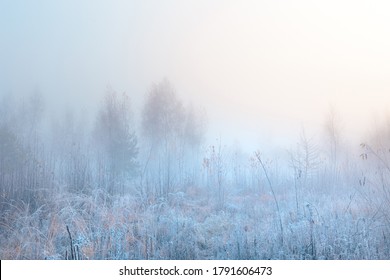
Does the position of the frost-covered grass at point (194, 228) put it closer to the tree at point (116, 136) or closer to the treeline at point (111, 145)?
the treeline at point (111, 145)

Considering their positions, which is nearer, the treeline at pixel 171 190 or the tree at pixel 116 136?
the treeline at pixel 171 190

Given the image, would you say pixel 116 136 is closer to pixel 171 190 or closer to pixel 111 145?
pixel 111 145

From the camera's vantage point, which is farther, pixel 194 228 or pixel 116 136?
pixel 116 136

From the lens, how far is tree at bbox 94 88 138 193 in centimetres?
455

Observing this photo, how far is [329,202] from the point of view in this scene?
151 inches

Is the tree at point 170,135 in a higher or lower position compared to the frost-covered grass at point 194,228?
higher

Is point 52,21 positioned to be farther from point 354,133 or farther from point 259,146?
point 354,133

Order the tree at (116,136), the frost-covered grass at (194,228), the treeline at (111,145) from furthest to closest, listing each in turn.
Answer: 1. the tree at (116,136)
2. the treeline at (111,145)
3. the frost-covered grass at (194,228)

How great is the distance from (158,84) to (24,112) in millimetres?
1602

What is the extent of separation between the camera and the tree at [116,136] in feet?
14.9

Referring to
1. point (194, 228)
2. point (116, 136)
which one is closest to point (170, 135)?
point (116, 136)

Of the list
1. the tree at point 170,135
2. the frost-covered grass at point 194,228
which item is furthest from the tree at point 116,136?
the frost-covered grass at point 194,228

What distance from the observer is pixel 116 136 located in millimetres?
4570
